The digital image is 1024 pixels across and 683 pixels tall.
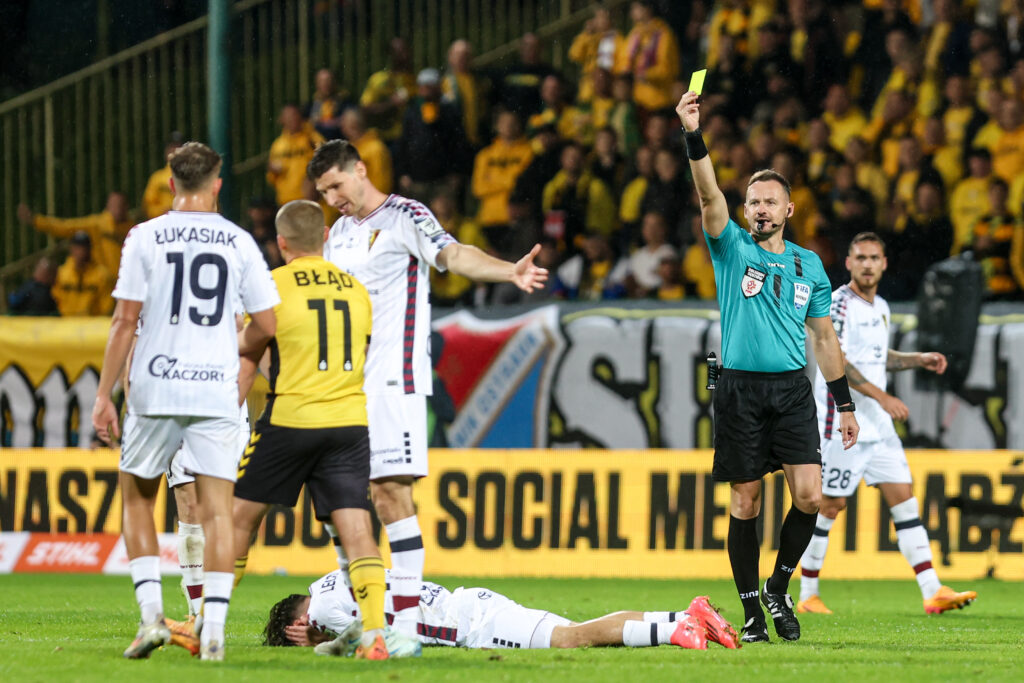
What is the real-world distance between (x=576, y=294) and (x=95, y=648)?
9.48m

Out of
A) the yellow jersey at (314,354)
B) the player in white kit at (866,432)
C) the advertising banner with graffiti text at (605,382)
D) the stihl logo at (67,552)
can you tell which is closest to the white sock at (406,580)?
the yellow jersey at (314,354)

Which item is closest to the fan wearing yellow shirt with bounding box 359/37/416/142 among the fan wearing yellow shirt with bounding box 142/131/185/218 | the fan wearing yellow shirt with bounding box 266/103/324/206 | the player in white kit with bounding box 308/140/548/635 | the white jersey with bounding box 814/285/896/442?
the fan wearing yellow shirt with bounding box 266/103/324/206

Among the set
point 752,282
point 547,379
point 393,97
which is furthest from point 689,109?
point 393,97

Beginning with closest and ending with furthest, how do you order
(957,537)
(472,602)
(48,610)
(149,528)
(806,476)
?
(149,528) → (472,602) → (806,476) → (48,610) → (957,537)

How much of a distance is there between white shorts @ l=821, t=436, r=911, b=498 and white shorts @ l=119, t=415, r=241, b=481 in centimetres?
539

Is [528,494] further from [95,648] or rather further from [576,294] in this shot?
[95,648]

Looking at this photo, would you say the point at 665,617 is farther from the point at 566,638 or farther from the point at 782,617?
the point at 782,617

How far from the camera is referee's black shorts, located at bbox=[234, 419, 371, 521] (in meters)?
7.03

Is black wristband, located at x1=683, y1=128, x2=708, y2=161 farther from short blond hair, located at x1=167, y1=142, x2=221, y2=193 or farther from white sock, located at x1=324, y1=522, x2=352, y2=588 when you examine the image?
white sock, located at x1=324, y1=522, x2=352, y2=588

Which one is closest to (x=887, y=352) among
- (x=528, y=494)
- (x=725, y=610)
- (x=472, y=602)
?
(x=725, y=610)

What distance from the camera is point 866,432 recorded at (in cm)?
1116

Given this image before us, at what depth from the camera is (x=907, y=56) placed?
16.8m

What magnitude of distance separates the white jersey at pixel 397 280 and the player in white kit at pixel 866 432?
4.22m

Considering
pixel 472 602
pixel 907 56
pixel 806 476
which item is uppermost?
pixel 907 56
